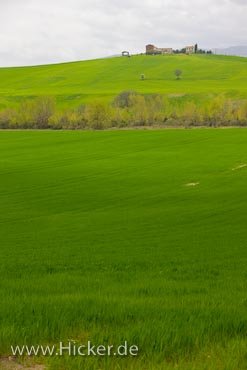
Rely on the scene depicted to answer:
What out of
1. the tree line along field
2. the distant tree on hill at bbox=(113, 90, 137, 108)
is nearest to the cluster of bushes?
the distant tree on hill at bbox=(113, 90, 137, 108)

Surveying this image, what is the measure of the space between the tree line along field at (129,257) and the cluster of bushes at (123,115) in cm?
5000

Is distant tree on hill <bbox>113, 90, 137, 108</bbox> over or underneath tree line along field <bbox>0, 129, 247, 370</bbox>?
over

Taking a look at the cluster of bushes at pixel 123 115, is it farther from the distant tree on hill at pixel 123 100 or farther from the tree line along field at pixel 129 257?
the tree line along field at pixel 129 257

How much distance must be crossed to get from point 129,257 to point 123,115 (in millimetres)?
99582

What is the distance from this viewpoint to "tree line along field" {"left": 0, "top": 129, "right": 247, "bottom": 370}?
6.31 metres

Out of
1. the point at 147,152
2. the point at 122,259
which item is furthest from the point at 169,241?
the point at 147,152

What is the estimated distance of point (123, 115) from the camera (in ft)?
380

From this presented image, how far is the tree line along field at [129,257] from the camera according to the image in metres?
6.31

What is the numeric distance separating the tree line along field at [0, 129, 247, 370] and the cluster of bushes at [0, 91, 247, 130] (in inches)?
1969

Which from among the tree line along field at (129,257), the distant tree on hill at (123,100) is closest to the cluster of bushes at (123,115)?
the distant tree on hill at (123,100)

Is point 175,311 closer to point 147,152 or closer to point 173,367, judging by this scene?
point 173,367

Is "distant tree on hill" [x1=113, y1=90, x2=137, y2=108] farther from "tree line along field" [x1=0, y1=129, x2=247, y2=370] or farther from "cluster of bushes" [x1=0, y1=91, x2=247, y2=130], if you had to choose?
"tree line along field" [x1=0, y1=129, x2=247, y2=370]

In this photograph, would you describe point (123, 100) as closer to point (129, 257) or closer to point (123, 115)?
point (123, 115)

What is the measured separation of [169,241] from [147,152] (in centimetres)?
4816
